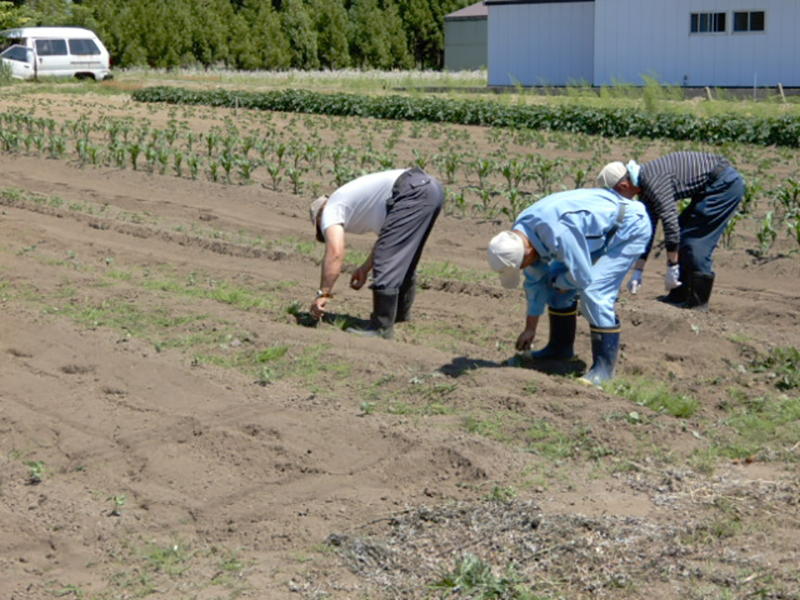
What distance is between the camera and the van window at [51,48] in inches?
1384

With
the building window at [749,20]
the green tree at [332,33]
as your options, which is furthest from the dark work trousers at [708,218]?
the green tree at [332,33]

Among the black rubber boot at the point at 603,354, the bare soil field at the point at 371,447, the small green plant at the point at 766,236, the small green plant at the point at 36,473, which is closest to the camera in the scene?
the bare soil field at the point at 371,447

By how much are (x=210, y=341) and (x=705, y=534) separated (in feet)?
13.5

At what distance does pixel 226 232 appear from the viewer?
1267 centimetres

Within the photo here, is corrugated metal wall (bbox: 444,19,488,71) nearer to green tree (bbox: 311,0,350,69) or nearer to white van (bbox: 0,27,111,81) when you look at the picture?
green tree (bbox: 311,0,350,69)

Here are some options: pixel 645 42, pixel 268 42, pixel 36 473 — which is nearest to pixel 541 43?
pixel 645 42

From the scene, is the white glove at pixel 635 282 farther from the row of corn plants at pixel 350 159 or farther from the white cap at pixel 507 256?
the row of corn plants at pixel 350 159

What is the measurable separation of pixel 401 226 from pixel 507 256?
5.73 ft

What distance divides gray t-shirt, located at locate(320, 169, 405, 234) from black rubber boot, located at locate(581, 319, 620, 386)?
1.90 m

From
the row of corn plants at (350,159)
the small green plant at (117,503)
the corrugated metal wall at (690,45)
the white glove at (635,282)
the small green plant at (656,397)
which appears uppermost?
the corrugated metal wall at (690,45)

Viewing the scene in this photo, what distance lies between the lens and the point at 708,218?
922cm

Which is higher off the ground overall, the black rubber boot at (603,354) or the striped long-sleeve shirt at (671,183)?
the striped long-sleeve shirt at (671,183)

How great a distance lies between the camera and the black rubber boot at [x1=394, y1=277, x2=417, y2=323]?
877 centimetres

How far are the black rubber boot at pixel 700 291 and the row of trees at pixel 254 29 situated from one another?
35524 mm
